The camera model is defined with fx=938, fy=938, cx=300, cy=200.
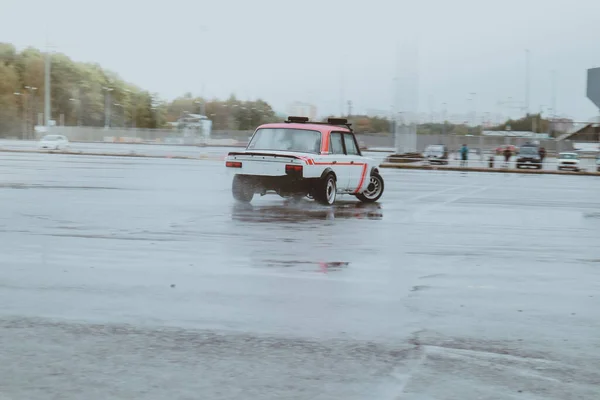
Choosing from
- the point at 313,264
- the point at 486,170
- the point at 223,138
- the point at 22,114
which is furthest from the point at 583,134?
the point at 313,264

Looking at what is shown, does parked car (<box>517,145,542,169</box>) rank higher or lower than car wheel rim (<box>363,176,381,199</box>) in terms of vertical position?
higher

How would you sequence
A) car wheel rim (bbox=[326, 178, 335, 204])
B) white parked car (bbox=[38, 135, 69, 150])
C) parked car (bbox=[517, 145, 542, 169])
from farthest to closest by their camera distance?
white parked car (bbox=[38, 135, 69, 150])
parked car (bbox=[517, 145, 542, 169])
car wheel rim (bbox=[326, 178, 335, 204])

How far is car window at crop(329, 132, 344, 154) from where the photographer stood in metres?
20.8

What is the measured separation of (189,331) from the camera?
6.54 meters

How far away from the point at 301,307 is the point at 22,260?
13.3 feet

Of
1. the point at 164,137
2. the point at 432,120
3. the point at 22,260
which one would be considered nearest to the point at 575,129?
the point at 432,120

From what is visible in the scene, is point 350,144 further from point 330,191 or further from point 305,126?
point 330,191

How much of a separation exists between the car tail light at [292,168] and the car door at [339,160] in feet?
4.54

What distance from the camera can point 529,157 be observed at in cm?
6116

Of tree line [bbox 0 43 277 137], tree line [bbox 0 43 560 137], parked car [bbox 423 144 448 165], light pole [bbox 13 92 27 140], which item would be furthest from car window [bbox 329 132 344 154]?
light pole [bbox 13 92 27 140]

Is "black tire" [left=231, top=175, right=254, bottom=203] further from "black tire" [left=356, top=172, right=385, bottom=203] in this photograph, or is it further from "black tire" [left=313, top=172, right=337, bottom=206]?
"black tire" [left=356, top=172, right=385, bottom=203]

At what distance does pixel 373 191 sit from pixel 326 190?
296 cm

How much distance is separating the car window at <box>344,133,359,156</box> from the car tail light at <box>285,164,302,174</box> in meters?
2.65

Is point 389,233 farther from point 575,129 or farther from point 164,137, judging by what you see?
point 575,129
